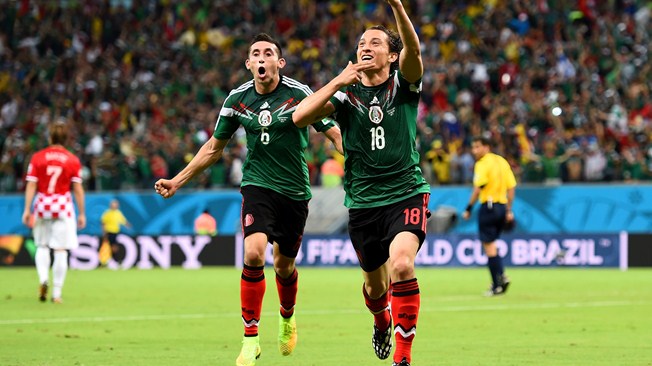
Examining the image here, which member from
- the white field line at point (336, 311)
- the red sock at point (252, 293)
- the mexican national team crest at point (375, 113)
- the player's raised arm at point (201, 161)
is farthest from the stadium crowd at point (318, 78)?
the mexican national team crest at point (375, 113)

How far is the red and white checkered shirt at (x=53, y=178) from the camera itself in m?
17.0

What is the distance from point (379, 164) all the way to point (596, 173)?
60.3 ft

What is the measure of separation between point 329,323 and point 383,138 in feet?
17.7

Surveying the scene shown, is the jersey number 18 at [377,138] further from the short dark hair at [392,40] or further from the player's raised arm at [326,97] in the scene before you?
the short dark hair at [392,40]

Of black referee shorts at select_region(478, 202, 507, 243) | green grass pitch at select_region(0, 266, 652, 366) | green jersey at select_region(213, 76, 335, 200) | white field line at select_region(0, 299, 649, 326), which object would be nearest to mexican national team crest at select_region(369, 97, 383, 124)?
green jersey at select_region(213, 76, 335, 200)

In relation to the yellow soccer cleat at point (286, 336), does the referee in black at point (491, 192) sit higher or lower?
higher

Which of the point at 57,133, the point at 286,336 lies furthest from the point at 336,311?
the point at 286,336

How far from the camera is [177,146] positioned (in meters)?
30.5

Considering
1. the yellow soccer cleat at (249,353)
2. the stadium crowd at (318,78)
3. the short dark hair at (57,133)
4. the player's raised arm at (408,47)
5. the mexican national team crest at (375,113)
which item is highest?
the stadium crowd at (318,78)

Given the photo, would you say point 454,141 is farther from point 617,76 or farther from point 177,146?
point 177,146

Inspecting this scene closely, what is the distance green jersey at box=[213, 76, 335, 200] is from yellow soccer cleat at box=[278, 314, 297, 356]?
3.57 ft

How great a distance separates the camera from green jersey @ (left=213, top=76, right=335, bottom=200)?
34.0ft

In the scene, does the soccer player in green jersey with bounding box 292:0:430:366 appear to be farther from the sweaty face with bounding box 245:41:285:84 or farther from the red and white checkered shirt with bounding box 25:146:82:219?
the red and white checkered shirt with bounding box 25:146:82:219

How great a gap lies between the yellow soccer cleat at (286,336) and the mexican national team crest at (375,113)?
2.38 m
